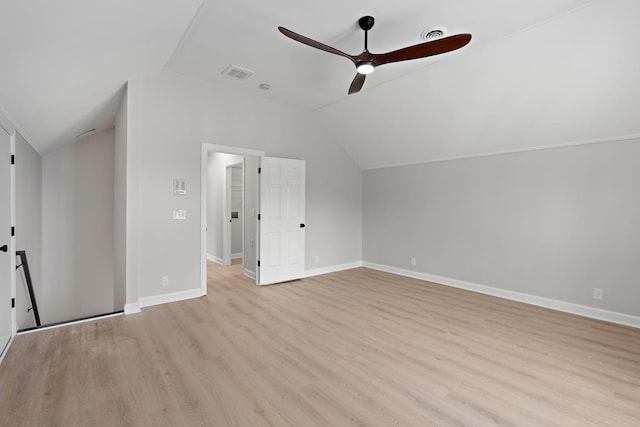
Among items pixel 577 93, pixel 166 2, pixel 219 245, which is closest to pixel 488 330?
pixel 577 93

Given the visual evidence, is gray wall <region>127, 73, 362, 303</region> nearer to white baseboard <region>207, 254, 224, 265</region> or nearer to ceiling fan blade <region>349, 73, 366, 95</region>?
ceiling fan blade <region>349, 73, 366, 95</region>

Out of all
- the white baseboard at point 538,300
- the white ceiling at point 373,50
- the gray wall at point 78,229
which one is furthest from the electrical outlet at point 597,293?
the gray wall at point 78,229

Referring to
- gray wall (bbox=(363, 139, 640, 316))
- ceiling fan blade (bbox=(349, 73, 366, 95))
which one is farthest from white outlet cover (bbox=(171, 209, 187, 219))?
gray wall (bbox=(363, 139, 640, 316))

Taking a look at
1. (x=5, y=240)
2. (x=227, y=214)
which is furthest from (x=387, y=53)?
(x=227, y=214)

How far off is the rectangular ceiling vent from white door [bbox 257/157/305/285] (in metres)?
1.30

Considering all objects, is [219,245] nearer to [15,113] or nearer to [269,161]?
[269,161]

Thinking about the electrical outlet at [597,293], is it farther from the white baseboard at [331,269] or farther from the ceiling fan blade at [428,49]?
the white baseboard at [331,269]

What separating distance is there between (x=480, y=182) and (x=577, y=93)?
1660mm

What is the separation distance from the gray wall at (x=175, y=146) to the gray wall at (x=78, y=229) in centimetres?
189

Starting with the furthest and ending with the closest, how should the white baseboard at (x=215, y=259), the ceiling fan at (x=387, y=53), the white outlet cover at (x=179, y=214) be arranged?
the white baseboard at (x=215, y=259)
the white outlet cover at (x=179, y=214)
the ceiling fan at (x=387, y=53)

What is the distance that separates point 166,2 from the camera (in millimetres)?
2232

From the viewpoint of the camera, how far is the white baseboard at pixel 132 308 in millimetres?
3588

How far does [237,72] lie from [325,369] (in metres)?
3.62

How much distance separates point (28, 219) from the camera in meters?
3.85
